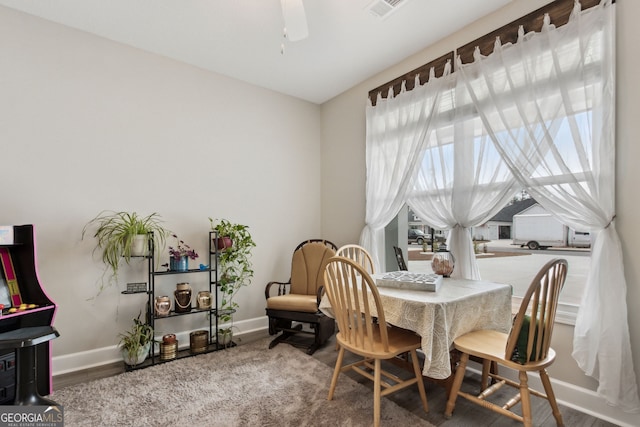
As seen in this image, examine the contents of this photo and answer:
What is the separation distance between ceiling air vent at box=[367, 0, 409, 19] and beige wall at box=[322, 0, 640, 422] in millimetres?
681

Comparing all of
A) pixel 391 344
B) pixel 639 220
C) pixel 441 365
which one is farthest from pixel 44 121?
pixel 639 220

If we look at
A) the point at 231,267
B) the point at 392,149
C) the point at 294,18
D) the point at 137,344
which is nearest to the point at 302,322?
the point at 231,267

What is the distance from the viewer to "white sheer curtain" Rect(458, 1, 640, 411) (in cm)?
183

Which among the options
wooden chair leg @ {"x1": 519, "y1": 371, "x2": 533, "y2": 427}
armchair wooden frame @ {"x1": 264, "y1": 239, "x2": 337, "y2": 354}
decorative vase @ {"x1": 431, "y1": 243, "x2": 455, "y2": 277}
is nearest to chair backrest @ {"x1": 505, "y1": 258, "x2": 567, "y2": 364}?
wooden chair leg @ {"x1": 519, "y1": 371, "x2": 533, "y2": 427}

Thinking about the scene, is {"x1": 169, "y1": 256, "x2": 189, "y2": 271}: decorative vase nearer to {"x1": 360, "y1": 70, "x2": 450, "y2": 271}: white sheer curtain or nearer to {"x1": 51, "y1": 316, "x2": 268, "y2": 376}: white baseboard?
{"x1": 51, "y1": 316, "x2": 268, "y2": 376}: white baseboard

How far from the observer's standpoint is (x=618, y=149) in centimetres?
193

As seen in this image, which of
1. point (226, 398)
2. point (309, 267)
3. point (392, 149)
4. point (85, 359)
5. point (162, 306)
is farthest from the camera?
point (309, 267)

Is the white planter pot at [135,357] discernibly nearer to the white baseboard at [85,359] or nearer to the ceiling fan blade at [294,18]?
the white baseboard at [85,359]

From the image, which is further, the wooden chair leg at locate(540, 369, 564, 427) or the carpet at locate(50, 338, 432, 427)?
the carpet at locate(50, 338, 432, 427)

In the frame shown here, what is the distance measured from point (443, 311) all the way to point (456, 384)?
0.55 meters

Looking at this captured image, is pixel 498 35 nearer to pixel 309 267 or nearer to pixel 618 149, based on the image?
pixel 618 149

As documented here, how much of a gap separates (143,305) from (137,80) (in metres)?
2.16

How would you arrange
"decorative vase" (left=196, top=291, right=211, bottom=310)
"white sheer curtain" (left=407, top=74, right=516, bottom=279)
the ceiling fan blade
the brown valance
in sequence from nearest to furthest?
the ceiling fan blade, the brown valance, "white sheer curtain" (left=407, top=74, right=516, bottom=279), "decorative vase" (left=196, top=291, right=211, bottom=310)

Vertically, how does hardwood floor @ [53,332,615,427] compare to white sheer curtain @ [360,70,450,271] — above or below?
below
